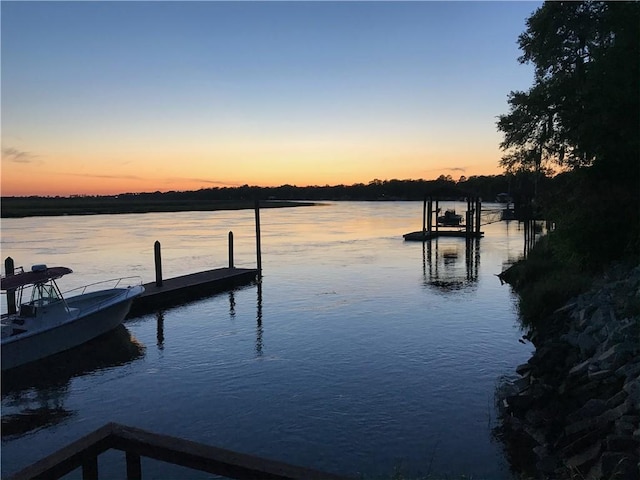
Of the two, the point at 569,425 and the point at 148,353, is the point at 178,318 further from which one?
the point at 569,425

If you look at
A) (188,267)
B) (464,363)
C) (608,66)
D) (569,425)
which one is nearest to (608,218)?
(608,66)

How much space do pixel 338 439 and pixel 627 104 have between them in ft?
40.9

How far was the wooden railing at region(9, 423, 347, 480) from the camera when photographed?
11.1ft

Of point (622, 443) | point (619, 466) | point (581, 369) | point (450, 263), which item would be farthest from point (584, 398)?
point (450, 263)

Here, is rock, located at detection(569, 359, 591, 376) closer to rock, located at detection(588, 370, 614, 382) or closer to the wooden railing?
rock, located at detection(588, 370, 614, 382)

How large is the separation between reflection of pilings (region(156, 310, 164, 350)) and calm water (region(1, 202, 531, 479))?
0.11m

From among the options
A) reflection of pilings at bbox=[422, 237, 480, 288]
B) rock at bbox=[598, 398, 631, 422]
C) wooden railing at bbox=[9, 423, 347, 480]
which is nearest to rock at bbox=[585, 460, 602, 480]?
rock at bbox=[598, 398, 631, 422]

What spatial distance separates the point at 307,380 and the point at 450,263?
20884mm

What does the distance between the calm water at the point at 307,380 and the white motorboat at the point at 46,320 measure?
0.57m

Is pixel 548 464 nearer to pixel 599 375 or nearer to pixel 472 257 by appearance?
pixel 599 375

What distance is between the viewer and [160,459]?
12.3 ft

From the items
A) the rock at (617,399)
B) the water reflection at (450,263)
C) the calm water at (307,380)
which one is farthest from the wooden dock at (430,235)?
the rock at (617,399)

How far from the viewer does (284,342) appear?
14633 mm

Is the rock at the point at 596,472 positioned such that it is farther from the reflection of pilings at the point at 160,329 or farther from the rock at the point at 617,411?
the reflection of pilings at the point at 160,329
